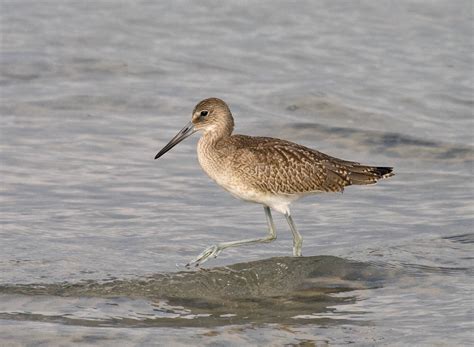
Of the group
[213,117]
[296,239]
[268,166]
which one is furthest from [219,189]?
[268,166]

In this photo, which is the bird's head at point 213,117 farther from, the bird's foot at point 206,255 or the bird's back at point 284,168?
the bird's foot at point 206,255

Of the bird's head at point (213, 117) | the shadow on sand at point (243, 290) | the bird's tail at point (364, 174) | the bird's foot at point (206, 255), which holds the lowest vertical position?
the shadow on sand at point (243, 290)

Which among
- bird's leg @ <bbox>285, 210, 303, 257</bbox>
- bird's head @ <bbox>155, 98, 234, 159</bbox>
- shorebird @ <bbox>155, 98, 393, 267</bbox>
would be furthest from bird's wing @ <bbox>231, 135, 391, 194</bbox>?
bird's leg @ <bbox>285, 210, 303, 257</bbox>

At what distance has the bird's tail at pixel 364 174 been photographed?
10469 millimetres

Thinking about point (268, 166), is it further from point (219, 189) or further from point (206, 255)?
point (219, 189)

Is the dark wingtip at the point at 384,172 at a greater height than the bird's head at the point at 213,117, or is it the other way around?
the bird's head at the point at 213,117

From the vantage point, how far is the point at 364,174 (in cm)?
1052

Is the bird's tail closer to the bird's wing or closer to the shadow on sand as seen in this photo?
the bird's wing

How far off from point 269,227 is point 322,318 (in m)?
1.92

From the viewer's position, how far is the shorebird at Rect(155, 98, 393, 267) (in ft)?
32.8

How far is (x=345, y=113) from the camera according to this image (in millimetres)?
15289

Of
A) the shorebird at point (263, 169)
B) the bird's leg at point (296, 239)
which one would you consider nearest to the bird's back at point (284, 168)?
the shorebird at point (263, 169)

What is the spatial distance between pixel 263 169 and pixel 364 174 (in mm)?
1037

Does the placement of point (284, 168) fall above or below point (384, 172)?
above
